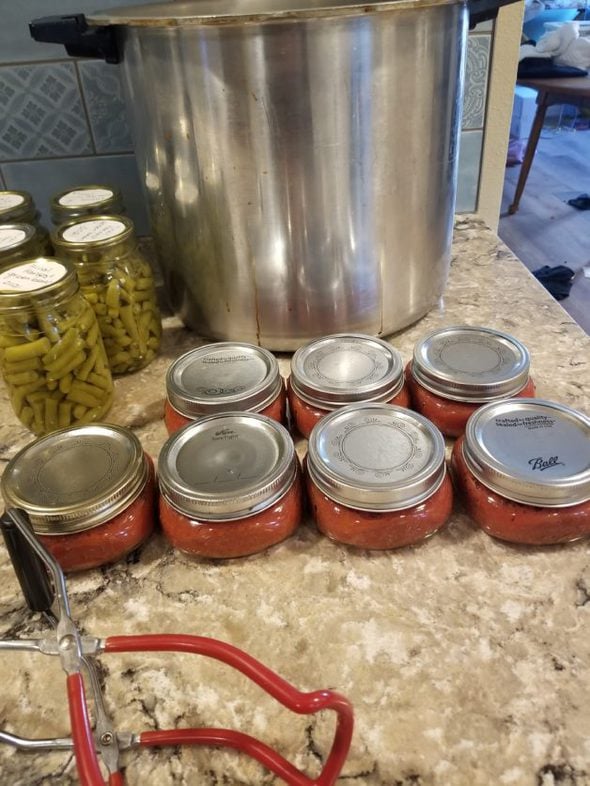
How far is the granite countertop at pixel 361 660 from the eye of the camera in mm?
304

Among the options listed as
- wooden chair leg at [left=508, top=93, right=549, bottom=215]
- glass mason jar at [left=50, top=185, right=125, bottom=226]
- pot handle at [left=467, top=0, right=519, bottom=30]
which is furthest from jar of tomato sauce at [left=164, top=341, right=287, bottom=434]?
wooden chair leg at [left=508, top=93, right=549, bottom=215]

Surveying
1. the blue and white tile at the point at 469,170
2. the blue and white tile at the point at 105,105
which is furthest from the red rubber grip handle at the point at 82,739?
the blue and white tile at the point at 469,170

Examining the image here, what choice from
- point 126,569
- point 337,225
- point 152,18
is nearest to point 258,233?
point 337,225

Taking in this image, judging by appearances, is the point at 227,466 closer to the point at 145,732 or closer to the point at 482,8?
the point at 145,732

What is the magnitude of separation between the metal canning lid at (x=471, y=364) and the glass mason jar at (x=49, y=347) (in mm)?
265

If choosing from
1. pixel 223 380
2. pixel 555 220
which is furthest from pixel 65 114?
pixel 555 220

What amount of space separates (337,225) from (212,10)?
344 millimetres

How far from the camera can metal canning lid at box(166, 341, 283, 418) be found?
48 centimetres

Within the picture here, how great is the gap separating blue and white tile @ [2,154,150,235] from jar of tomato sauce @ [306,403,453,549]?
51cm

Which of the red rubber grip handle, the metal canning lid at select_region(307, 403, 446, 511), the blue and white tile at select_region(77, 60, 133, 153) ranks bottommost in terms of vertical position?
the metal canning lid at select_region(307, 403, 446, 511)

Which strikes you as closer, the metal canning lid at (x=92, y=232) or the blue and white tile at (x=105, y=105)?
the metal canning lid at (x=92, y=232)

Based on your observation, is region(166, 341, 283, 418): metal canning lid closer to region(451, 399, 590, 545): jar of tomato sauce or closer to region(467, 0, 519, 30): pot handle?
region(451, 399, 590, 545): jar of tomato sauce

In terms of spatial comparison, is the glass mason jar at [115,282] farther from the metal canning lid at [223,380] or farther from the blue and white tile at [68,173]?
the blue and white tile at [68,173]

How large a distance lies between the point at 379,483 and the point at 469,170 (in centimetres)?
59
